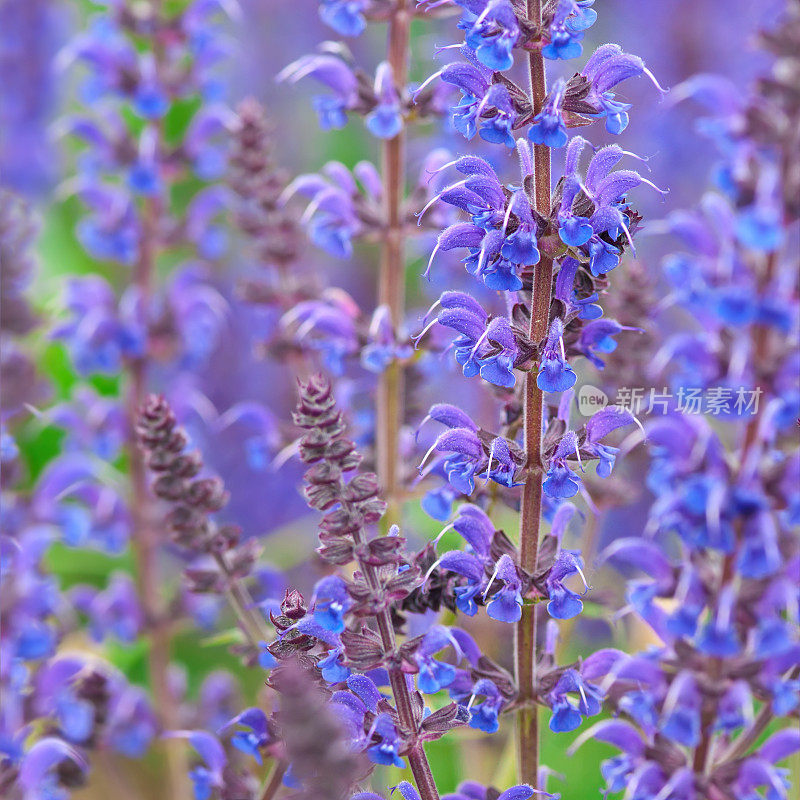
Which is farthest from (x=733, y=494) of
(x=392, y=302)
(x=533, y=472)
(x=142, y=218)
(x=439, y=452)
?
(x=142, y=218)

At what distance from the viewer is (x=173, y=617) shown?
2.19 meters

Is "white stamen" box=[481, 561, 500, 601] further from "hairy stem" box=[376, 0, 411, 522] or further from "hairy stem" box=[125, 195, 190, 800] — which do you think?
"hairy stem" box=[125, 195, 190, 800]

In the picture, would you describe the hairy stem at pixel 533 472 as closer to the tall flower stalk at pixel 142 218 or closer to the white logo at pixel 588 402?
the white logo at pixel 588 402

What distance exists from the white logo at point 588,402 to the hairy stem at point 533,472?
0.26ft

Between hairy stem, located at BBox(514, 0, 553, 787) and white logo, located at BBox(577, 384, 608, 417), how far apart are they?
80 millimetres

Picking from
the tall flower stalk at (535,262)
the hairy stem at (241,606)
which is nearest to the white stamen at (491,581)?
the tall flower stalk at (535,262)

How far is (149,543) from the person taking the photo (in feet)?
7.37

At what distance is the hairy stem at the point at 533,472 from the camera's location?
47.4 inches

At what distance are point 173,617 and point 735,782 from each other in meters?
1.31

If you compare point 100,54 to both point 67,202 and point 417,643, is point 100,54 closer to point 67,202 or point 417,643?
point 67,202

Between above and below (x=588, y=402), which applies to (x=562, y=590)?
below

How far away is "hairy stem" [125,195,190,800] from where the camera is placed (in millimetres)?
2082

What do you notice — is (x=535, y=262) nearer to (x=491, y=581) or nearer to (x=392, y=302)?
(x=491, y=581)

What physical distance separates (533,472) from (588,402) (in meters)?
0.16
